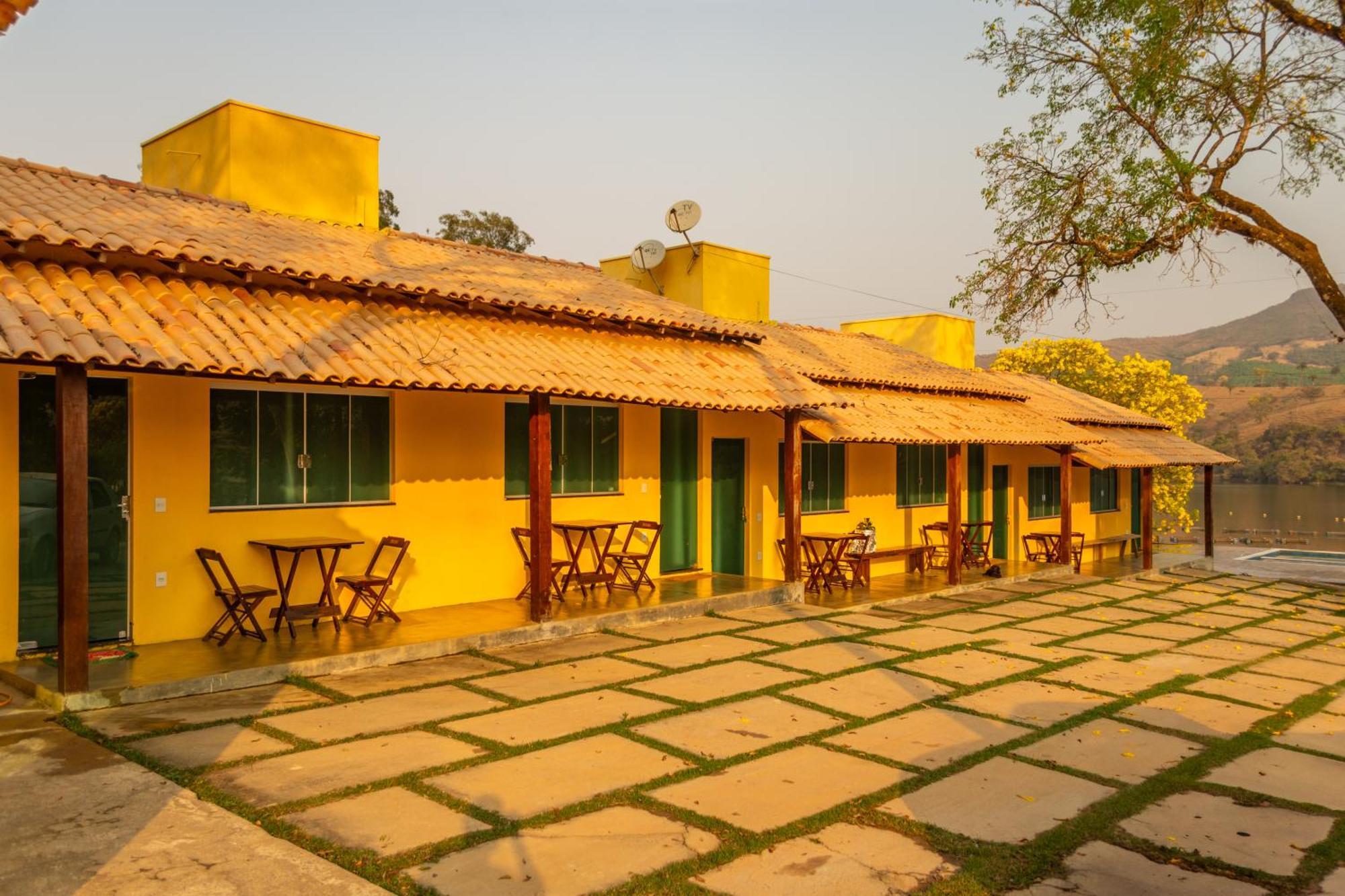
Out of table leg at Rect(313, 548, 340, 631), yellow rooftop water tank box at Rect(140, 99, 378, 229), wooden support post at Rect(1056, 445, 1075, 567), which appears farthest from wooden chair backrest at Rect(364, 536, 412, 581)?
wooden support post at Rect(1056, 445, 1075, 567)

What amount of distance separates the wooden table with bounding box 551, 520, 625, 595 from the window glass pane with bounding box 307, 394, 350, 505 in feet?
7.54

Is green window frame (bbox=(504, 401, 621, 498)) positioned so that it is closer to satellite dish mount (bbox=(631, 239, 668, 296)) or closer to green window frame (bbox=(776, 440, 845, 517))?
green window frame (bbox=(776, 440, 845, 517))

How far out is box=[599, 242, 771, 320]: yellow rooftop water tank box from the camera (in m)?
16.4

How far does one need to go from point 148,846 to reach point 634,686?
3.81m

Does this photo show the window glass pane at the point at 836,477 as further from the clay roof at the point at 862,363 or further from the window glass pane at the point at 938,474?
the window glass pane at the point at 938,474

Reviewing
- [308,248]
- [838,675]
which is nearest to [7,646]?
[308,248]

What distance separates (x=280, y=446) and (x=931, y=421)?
353 inches

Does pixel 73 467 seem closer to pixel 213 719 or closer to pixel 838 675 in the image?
pixel 213 719

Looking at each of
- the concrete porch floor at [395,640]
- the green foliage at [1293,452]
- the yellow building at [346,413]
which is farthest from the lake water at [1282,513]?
the concrete porch floor at [395,640]

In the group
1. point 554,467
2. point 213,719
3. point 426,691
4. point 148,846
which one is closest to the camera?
point 148,846

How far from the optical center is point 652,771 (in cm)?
527

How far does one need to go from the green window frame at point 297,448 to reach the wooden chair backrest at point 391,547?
1.65 ft

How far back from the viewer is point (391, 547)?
9.55 m

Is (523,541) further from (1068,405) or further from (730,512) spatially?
(1068,405)
